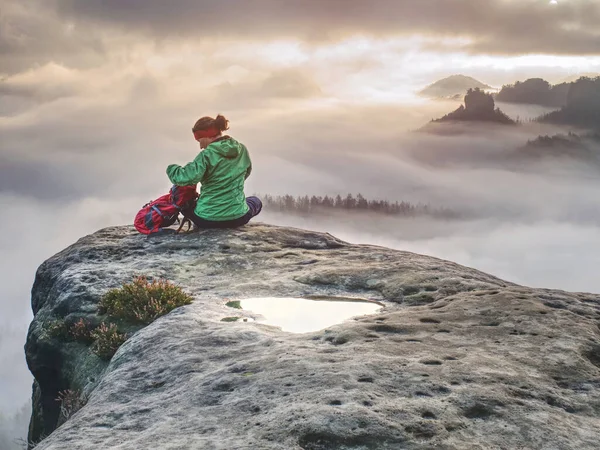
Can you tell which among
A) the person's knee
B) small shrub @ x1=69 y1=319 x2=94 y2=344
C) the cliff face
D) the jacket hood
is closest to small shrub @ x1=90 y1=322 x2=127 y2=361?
the cliff face

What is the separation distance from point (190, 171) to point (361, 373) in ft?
43.2

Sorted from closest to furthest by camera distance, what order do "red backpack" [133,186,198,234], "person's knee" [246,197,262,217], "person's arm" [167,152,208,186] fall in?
1. "person's arm" [167,152,208,186]
2. "red backpack" [133,186,198,234]
3. "person's knee" [246,197,262,217]

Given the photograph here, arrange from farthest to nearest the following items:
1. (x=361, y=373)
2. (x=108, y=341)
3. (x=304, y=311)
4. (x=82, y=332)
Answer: (x=82, y=332), (x=108, y=341), (x=304, y=311), (x=361, y=373)

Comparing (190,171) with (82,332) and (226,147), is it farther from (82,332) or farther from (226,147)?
(82,332)

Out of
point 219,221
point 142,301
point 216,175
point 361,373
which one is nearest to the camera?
point 361,373

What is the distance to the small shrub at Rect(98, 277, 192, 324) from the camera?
46.8 ft

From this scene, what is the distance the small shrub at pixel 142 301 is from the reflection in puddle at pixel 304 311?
1594 millimetres

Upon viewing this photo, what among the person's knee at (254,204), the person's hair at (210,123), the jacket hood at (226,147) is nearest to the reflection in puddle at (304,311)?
the jacket hood at (226,147)

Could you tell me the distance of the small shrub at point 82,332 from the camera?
15.1 metres

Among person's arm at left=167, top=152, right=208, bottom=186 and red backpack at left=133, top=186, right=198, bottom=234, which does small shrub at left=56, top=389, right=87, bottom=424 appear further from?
person's arm at left=167, top=152, right=208, bottom=186

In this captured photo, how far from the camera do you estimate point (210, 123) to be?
2027cm

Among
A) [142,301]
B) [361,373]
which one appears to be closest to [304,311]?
[142,301]

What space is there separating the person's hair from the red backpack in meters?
2.33

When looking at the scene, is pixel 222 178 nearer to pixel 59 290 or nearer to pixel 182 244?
pixel 182 244
